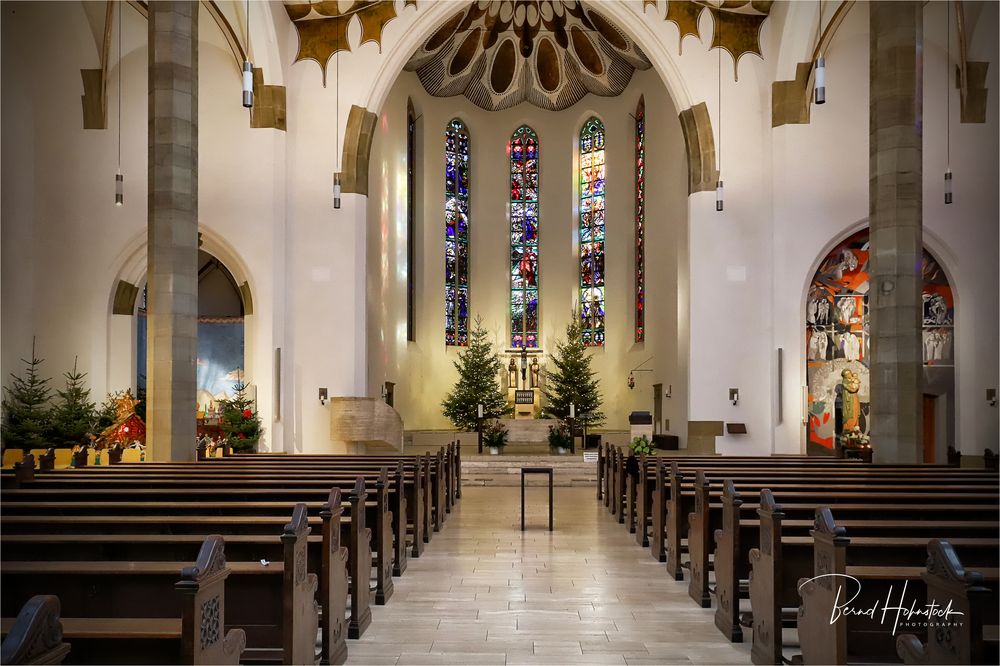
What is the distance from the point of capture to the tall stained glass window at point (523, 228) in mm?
23359

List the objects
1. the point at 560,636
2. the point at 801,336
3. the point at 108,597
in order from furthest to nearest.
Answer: the point at 801,336
the point at 560,636
the point at 108,597

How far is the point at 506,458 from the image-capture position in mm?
16188

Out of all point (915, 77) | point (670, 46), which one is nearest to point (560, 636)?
point (915, 77)

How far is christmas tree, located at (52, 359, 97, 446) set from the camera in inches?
505

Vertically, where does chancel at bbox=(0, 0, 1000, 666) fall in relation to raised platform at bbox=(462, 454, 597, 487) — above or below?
above

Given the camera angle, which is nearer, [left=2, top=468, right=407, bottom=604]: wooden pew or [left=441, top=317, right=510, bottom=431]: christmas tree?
[left=2, top=468, right=407, bottom=604]: wooden pew

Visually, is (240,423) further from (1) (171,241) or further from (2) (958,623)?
(2) (958,623)

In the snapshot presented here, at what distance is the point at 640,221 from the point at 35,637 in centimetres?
2030

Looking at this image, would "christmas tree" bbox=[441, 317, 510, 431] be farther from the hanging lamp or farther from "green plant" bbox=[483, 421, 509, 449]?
the hanging lamp

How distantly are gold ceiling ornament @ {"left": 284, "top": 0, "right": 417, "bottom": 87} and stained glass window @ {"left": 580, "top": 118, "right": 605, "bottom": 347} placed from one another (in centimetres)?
854

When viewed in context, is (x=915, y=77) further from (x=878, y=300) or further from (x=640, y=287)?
(x=640, y=287)

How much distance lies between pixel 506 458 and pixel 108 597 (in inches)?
502

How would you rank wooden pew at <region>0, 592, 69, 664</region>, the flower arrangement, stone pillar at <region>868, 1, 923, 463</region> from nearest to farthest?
wooden pew at <region>0, 592, 69, 664</region> < stone pillar at <region>868, 1, 923, 463</region> < the flower arrangement

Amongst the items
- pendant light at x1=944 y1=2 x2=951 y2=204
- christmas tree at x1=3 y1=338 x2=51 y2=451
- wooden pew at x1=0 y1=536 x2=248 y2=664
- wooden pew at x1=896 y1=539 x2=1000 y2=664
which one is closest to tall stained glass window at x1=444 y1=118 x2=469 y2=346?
christmas tree at x1=3 y1=338 x2=51 y2=451
